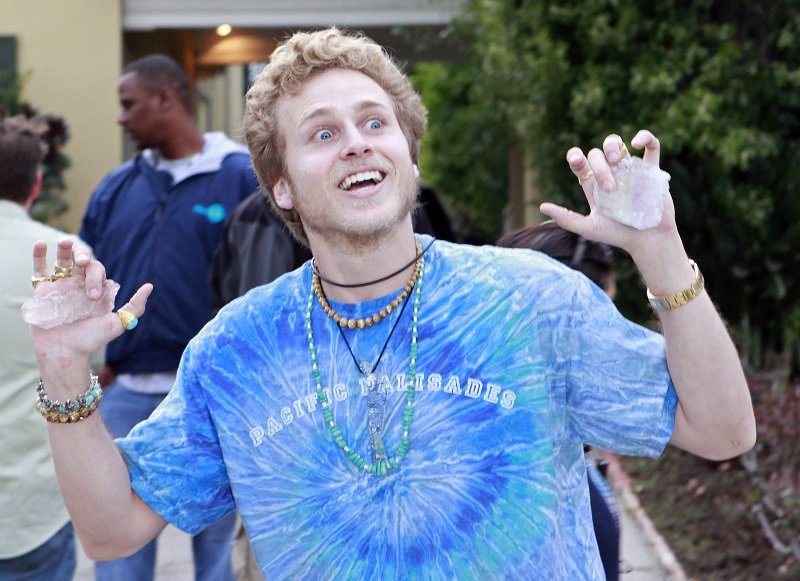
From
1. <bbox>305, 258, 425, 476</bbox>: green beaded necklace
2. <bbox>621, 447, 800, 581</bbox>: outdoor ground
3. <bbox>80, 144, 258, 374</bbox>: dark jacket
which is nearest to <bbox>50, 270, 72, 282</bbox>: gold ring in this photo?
<bbox>305, 258, 425, 476</bbox>: green beaded necklace

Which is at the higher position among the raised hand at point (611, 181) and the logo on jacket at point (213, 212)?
the raised hand at point (611, 181)

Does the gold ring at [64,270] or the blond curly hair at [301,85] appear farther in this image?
the blond curly hair at [301,85]

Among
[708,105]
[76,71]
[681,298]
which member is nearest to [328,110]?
[681,298]

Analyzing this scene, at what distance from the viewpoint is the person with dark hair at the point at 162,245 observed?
15.5ft

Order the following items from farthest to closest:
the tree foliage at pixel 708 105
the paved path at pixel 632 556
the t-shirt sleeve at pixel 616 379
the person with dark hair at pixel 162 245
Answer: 1. the tree foliage at pixel 708 105
2. the paved path at pixel 632 556
3. the person with dark hair at pixel 162 245
4. the t-shirt sleeve at pixel 616 379

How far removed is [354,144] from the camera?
7.50 feet

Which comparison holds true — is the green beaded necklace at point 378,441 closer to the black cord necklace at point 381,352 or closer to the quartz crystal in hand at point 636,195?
the black cord necklace at point 381,352

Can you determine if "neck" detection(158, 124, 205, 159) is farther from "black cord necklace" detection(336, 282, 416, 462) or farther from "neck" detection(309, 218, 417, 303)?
"black cord necklace" detection(336, 282, 416, 462)

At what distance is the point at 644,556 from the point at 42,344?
180 inches

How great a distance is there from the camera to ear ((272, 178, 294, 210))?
2492 millimetres

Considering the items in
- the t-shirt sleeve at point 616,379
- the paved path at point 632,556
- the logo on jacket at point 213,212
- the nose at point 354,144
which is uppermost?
the nose at point 354,144

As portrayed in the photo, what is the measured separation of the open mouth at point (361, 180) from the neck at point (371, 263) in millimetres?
96

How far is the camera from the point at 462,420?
2172 mm

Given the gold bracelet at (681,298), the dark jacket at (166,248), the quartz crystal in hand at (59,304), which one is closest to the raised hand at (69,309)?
the quartz crystal in hand at (59,304)
